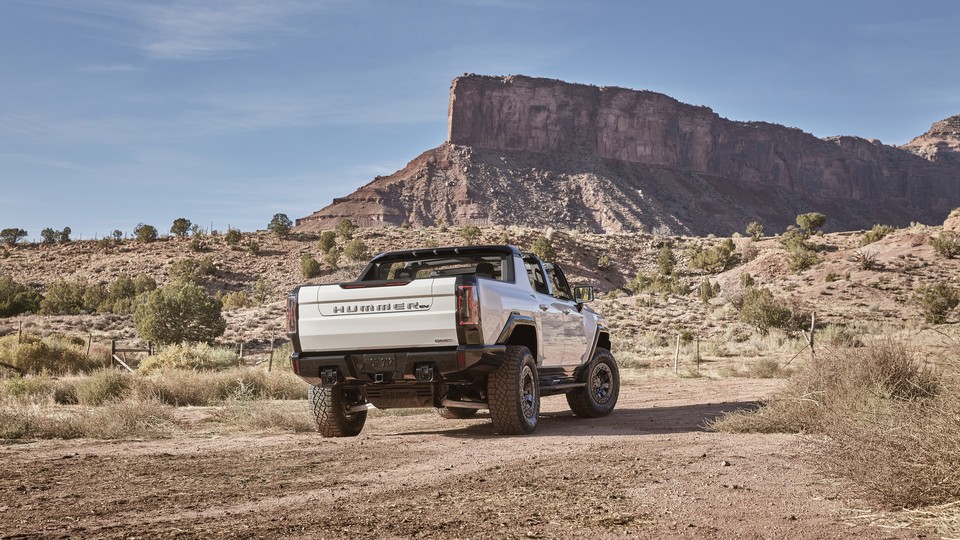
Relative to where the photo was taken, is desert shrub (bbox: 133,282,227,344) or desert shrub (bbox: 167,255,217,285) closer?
desert shrub (bbox: 133,282,227,344)

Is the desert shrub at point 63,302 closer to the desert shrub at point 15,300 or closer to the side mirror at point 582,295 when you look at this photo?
the desert shrub at point 15,300

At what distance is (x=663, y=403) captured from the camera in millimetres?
15773

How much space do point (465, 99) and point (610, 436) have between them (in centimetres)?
15005

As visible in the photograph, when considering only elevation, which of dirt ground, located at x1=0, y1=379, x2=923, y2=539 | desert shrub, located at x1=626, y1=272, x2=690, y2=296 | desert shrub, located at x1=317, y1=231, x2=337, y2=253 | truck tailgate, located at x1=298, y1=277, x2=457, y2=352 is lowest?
dirt ground, located at x1=0, y1=379, x2=923, y2=539

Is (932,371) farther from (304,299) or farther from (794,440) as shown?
(304,299)

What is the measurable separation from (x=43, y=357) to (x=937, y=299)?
37704mm

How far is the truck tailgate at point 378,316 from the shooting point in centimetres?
969

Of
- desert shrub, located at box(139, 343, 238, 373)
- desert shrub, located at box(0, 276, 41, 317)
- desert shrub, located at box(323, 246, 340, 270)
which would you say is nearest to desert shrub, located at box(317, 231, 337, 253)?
desert shrub, located at box(323, 246, 340, 270)

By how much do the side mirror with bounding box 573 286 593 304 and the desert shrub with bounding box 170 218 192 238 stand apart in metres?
75.6

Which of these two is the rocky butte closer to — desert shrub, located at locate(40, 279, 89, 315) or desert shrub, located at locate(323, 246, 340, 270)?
desert shrub, located at locate(323, 246, 340, 270)

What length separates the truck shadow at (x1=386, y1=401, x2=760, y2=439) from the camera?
10.9 metres

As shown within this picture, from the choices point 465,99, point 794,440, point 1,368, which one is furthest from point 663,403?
point 465,99

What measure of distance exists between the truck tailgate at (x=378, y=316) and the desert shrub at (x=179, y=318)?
31928mm

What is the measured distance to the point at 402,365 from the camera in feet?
32.2
